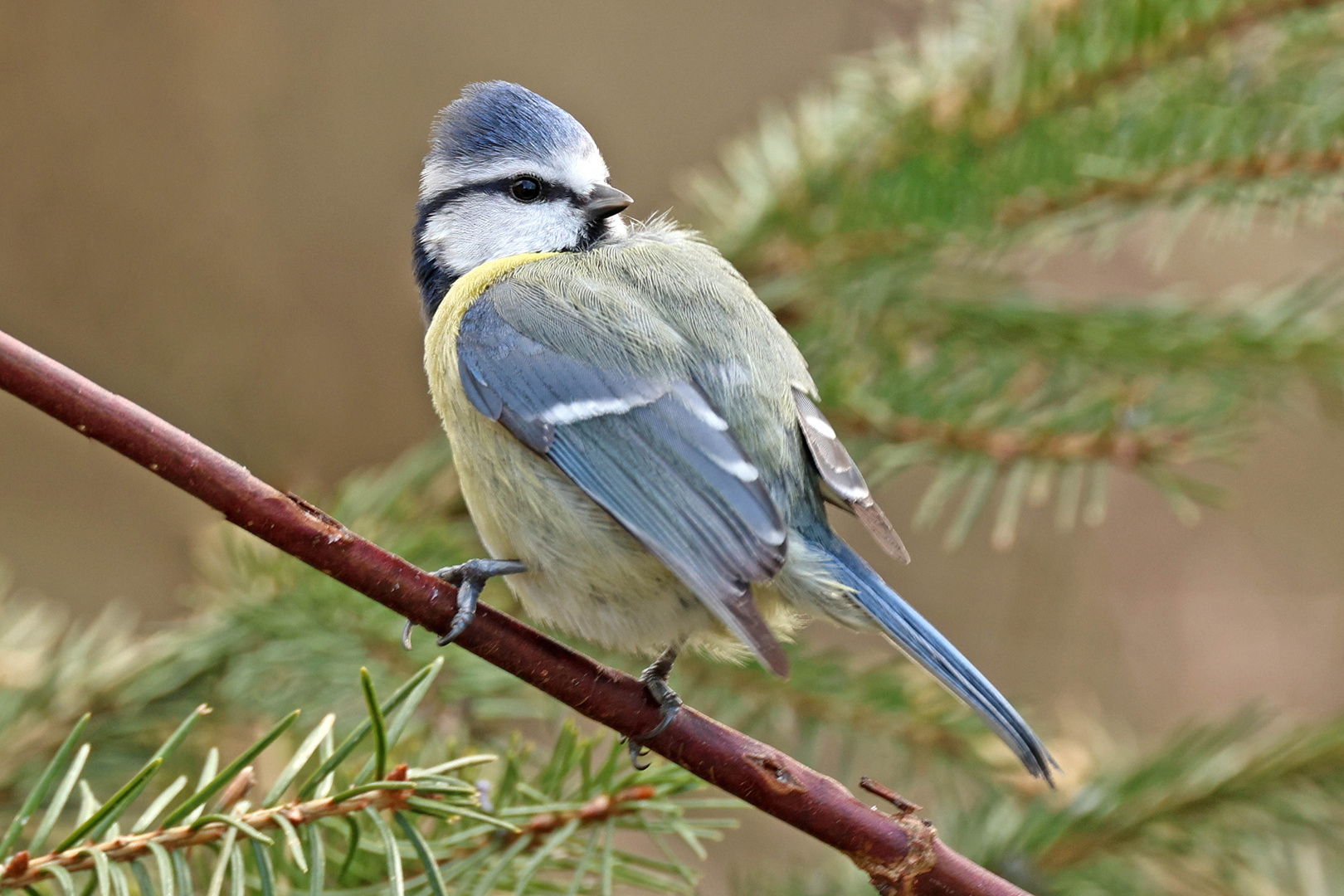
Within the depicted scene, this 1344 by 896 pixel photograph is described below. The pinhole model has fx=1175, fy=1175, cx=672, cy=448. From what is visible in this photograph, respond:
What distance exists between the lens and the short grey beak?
3.90 ft

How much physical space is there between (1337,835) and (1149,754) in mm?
158

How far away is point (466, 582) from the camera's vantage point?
80cm

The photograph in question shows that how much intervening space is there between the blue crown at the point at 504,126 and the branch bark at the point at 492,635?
65cm

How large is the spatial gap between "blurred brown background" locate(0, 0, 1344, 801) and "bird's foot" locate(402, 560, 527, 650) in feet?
1.40

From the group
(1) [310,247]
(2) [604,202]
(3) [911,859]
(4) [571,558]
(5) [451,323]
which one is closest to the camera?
(3) [911,859]

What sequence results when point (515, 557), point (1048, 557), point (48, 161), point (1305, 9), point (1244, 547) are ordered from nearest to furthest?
point (515, 557), point (1305, 9), point (48, 161), point (1048, 557), point (1244, 547)

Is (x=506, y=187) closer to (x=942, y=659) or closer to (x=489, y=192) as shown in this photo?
(x=489, y=192)

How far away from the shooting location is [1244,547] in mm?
2512

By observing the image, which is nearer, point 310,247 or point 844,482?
point 844,482

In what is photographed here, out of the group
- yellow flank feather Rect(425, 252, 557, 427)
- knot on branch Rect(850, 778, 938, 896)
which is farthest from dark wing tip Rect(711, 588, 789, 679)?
yellow flank feather Rect(425, 252, 557, 427)

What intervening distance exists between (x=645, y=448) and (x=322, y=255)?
→ 1024 millimetres

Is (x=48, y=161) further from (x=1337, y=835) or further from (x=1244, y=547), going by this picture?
(x=1244, y=547)

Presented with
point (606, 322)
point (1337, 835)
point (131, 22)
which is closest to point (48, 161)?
point (131, 22)

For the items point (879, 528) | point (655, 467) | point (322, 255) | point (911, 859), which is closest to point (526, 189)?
point (655, 467)
